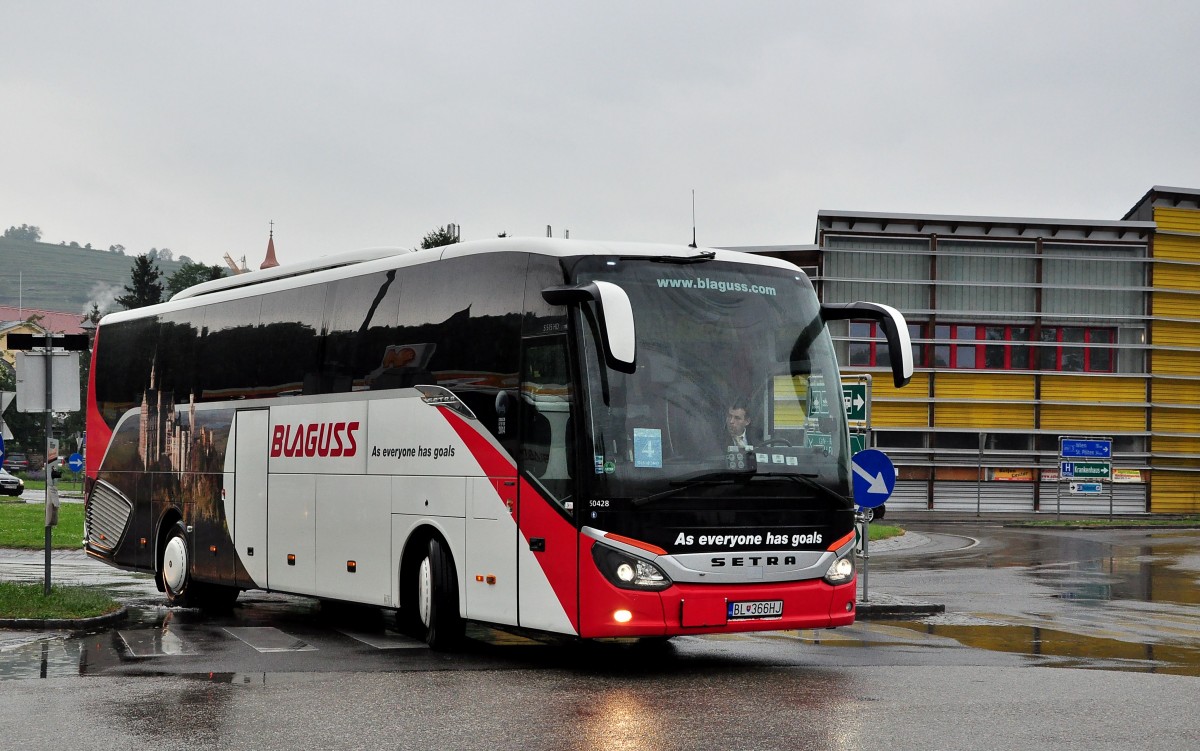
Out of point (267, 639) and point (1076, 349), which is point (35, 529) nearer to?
→ point (267, 639)

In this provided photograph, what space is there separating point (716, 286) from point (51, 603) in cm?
786

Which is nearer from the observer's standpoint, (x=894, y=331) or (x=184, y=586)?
(x=894, y=331)

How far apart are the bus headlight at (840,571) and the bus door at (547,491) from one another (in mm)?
2083

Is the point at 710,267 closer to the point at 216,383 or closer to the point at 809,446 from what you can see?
the point at 809,446

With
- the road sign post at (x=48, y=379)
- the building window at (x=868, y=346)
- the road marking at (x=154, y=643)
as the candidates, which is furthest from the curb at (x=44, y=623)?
the building window at (x=868, y=346)

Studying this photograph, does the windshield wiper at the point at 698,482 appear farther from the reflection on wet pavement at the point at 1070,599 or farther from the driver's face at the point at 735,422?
the reflection on wet pavement at the point at 1070,599

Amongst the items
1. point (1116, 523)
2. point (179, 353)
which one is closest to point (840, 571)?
point (179, 353)

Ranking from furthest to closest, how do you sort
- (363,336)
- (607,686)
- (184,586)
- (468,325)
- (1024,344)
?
(1024,344)
(184,586)
(363,336)
(468,325)
(607,686)

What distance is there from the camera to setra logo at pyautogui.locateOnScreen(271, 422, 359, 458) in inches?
548

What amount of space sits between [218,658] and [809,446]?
5086mm

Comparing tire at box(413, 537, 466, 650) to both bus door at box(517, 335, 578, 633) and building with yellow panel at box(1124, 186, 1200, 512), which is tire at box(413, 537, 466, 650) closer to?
bus door at box(517, 335, 578, 633)

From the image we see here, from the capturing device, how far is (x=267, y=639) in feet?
44.6

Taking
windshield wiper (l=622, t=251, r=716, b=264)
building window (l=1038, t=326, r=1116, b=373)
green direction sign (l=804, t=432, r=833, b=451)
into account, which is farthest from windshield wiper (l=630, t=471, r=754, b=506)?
building window (l=1038, t=326, r=1116, b=373)

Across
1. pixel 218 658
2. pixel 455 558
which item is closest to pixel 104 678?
pixel 218 658
